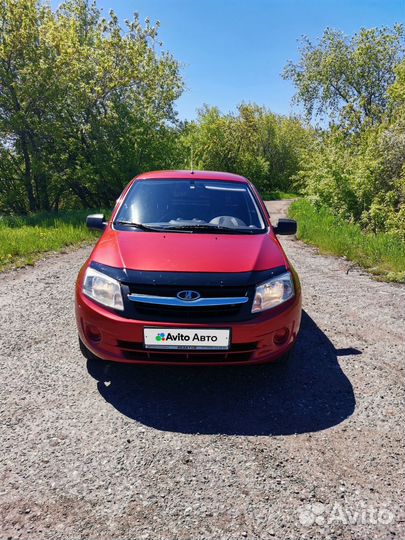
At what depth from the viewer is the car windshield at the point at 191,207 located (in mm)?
3580

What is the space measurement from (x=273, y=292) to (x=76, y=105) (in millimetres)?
17269

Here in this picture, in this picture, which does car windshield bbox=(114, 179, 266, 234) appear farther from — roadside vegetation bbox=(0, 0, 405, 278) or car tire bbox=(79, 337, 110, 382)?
roadside vegetation bbox=(0, 0, 405, 278)

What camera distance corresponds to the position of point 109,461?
7.17 ft

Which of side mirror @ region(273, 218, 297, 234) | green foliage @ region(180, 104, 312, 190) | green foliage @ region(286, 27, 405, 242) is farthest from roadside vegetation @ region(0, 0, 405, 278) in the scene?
green foliage @ region(180, 104, 312, 190)

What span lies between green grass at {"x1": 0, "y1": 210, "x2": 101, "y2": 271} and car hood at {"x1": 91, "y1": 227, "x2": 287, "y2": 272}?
4.25m

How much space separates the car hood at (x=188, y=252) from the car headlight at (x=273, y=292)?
0.43 feet

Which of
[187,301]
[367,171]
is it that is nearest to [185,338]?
[187,301]

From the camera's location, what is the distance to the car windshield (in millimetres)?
3580

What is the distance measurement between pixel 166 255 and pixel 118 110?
56.6 ft

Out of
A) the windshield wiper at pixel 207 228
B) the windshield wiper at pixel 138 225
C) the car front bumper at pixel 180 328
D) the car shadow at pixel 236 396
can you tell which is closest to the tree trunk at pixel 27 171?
the windshield wiper at pixel 138 225

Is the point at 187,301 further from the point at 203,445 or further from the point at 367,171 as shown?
the point at 367,171

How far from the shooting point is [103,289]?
2.80 meters

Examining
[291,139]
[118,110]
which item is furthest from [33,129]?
[291,139]

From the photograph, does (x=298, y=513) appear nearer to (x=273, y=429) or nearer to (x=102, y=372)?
(x=273, y=429)
